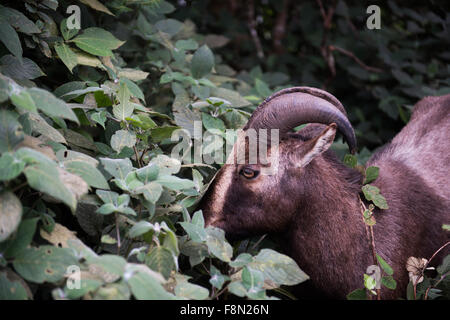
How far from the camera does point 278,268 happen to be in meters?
3.04

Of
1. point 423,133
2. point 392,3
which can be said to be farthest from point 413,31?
point 423,133

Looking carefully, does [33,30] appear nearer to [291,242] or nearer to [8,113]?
[8,113]

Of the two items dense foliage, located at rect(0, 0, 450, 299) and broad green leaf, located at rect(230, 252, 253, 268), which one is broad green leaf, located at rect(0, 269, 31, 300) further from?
broad green leaf, located at rect(230, 252, 253, 268)

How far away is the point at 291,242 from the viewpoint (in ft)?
12.0

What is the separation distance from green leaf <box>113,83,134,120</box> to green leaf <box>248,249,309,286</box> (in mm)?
1369

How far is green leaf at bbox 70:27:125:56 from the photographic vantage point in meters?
3.83

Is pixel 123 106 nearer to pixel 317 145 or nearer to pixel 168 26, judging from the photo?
pixel 317 145

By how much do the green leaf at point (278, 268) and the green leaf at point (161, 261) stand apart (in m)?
0.49

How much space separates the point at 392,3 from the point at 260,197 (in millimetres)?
4756

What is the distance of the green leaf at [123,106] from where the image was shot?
140 inches

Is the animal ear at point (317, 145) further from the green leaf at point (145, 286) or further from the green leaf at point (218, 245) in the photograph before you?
the green leaf at point (145, 286)

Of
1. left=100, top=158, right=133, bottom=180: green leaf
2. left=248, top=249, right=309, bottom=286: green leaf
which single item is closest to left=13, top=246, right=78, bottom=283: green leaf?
left=100, top=158, right=133, bottom=180: green leaf

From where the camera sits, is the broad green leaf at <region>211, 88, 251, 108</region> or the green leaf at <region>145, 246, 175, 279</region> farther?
the broad green leaf at <region>211, 88, 251, 108</region>

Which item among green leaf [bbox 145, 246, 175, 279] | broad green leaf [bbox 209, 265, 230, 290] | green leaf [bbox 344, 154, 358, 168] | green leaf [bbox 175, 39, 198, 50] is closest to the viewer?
green leaf [bbox 145, 246, 175, 279]
